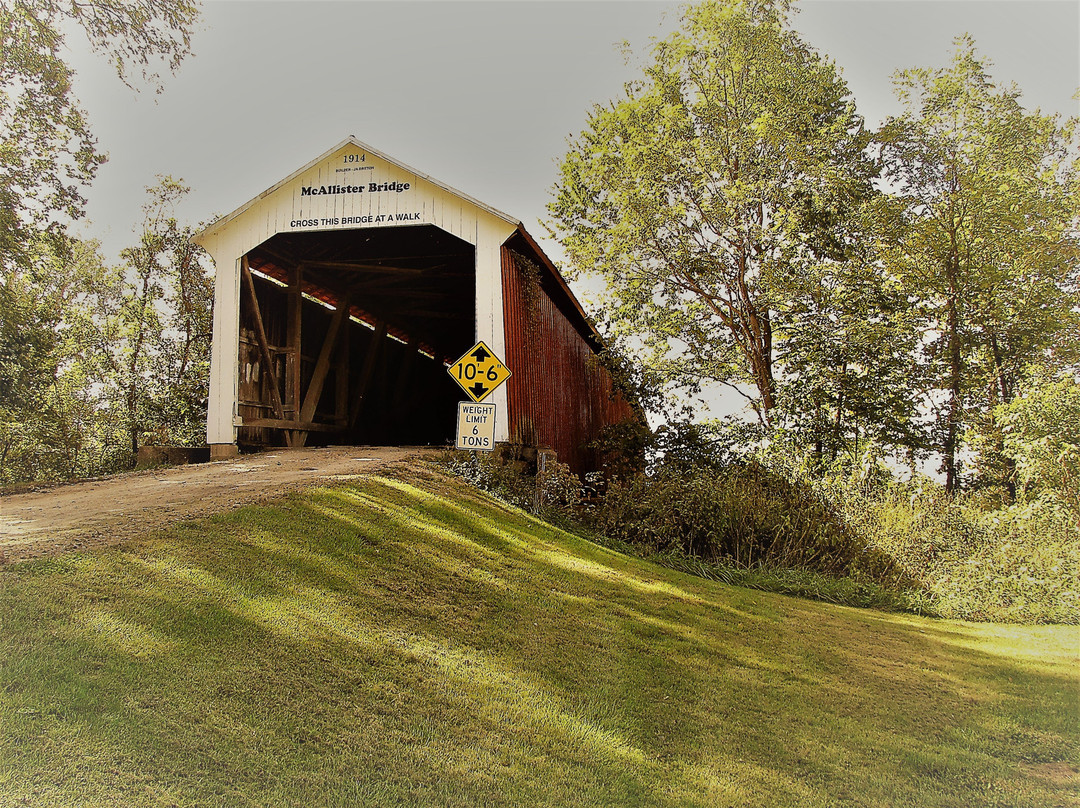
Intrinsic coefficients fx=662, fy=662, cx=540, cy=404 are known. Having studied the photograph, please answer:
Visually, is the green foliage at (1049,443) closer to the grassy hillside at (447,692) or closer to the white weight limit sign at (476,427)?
the grassy hillside at (447,692)

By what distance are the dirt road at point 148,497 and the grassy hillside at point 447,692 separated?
0.55 m

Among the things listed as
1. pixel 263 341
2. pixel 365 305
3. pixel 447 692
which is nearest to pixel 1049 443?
pixel 447 692

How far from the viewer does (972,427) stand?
11359mm

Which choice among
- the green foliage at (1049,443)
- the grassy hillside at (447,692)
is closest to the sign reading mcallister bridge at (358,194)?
the grassy hillside at (447,692)

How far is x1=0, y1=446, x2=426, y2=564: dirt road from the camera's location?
536cm

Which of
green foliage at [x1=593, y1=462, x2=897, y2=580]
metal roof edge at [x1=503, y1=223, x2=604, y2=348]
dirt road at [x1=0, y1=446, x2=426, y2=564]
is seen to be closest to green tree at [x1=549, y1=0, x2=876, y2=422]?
metal roof edge at [x1=503, y1=223, x2=604, y2=348]

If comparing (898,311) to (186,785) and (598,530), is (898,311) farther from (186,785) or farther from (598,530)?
(186,785)

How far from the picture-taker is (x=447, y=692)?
3.92 m

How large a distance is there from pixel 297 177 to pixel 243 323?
2.87 metres

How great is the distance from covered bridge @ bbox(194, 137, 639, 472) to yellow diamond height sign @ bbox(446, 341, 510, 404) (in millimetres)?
1068

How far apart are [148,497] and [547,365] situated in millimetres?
7983

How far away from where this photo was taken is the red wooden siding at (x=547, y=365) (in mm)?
11338

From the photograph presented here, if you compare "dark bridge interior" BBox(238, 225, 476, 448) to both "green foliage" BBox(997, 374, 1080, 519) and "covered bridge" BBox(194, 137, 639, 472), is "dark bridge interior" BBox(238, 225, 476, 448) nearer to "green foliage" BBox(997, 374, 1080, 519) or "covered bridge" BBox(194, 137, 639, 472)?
"covered bridge" BBox(194, 137, 639, 472)

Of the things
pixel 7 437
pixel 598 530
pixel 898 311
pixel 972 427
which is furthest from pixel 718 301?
pixel 7 437
